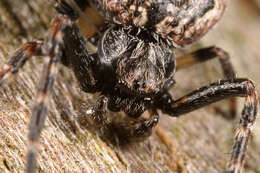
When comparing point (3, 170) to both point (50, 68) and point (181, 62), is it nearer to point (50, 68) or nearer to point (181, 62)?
point (50, 68)

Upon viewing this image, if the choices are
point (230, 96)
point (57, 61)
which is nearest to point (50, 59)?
point (57, 61)

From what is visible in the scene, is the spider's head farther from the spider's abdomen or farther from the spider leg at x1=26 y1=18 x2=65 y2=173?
the spider leg at x1=26 y1=18 x2=65 y2=173

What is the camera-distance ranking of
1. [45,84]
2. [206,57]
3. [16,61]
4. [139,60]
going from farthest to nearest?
[206,57], [139,60], [16,61], [45,84]

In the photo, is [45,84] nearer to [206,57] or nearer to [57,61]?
[57,61]

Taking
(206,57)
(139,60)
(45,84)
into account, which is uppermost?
(45,84)

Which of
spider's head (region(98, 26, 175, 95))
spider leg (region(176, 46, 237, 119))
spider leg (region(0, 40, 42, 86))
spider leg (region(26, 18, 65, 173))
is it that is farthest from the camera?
spider leg (region(176, 46, 237, 119))

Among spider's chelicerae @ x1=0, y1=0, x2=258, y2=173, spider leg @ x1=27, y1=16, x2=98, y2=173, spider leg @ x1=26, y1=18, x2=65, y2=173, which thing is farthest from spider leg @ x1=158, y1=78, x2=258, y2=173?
spider leg @ x1=26, y1=18, x2=65, y2=173
